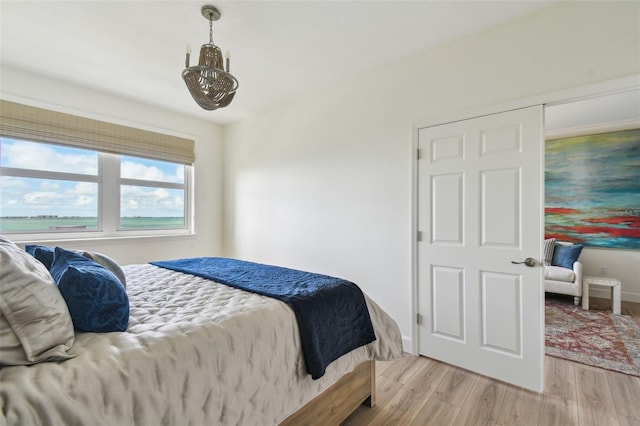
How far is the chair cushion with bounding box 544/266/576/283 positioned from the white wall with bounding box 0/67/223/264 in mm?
4807

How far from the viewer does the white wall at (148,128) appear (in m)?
2.88

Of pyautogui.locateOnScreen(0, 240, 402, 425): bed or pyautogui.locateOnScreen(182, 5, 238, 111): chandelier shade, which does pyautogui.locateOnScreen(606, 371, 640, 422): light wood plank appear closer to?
pyautogui.locateOnScreen(0, 240, 402, 425): bed

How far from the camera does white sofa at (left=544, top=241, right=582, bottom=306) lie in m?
3.70

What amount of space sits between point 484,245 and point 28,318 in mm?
2566

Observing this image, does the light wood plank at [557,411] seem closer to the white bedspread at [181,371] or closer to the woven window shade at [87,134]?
the white bedspread at [181,371]

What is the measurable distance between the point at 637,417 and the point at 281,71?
3.71 metres

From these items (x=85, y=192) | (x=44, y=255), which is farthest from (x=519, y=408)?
(x=85, y=192)

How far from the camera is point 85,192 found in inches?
129

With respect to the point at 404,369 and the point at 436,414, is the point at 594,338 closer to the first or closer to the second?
the point at 404,369

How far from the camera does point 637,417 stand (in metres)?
1.71

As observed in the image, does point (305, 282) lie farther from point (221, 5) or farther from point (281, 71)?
point (281, 71)

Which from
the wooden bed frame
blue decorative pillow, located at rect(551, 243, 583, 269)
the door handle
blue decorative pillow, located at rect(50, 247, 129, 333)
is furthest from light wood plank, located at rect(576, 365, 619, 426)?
blue decorative pillow, located at rect(50, 247, 129, 333)

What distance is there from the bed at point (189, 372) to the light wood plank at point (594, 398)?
131 cm

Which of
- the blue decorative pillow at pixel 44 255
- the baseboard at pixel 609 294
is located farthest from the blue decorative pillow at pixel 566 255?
the blue decorative pillow at pixel 44 255
